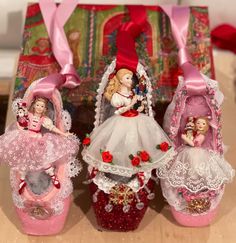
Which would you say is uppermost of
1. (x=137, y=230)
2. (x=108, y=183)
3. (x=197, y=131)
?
(x=197, y=131)

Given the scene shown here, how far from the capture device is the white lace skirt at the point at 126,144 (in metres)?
0.95

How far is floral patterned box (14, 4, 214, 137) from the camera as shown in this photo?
3.75ft

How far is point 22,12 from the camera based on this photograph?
1417 millimetres

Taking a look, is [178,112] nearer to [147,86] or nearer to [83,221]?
[147,86]

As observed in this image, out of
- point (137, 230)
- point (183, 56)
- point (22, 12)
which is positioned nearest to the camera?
point (137, 230)

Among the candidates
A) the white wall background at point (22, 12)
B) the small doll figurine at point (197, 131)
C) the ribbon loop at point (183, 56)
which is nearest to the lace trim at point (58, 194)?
the small doll figurine at point (197, 131)

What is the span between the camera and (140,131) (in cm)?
96

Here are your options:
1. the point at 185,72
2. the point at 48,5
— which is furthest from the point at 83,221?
the point at 48,5

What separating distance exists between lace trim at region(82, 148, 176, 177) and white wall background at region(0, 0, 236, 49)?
54cm

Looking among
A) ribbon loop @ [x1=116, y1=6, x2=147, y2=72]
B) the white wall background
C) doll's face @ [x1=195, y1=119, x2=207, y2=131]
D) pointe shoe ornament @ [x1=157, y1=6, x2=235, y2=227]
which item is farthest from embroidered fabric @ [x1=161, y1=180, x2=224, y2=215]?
the white wall background

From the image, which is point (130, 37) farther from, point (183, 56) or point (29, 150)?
point (29, 150)

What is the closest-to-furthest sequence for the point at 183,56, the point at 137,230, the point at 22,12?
the point at 137,230, the point at 183,56, the point at 22,12

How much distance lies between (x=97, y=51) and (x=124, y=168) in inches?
13.7

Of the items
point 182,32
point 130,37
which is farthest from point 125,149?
point 182,32
